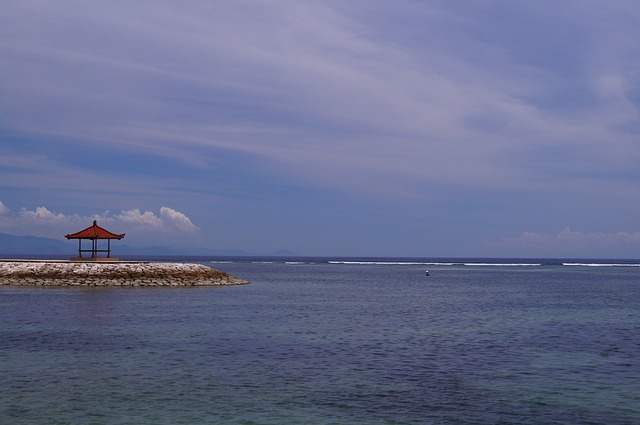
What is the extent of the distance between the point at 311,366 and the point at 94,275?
50.4 m

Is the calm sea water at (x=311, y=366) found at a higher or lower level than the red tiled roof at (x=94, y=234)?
lower

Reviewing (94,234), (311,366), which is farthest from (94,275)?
(311,366)

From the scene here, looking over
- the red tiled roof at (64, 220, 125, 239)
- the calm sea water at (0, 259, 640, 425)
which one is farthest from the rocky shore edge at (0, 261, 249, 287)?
the calm sea water at (0, 259, 640, 425)

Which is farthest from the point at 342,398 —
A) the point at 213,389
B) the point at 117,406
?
the point at 117,406

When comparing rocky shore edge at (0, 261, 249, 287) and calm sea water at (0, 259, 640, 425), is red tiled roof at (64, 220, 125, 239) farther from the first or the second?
calm sea water at (0, 259, 640, 425)

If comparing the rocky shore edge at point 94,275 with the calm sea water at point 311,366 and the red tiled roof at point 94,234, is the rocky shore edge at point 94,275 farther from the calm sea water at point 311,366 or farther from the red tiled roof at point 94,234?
the calm sea water at point 311,366

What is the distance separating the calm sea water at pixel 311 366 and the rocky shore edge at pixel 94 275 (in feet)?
70.0

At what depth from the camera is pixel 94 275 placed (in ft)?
226

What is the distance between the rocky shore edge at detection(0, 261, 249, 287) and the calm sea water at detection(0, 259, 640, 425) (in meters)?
21.3

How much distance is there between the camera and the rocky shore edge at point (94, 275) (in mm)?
68188

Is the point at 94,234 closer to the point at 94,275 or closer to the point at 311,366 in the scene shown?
the point at 94,275

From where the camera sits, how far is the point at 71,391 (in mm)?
19922

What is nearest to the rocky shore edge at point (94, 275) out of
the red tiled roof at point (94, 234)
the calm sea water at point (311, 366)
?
the red tiled roof at point (94, 234)

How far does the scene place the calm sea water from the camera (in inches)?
703
